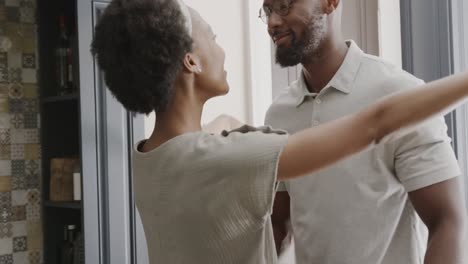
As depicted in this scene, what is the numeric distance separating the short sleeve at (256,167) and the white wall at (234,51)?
168 cm

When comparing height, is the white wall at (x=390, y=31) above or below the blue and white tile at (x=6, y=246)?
above

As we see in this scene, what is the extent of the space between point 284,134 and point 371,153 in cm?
39

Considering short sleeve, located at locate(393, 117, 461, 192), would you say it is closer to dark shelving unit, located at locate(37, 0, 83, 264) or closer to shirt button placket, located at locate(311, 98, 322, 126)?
shirt button placket, located at locate(311, 98, 322, 126)

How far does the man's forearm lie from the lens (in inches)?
49.4

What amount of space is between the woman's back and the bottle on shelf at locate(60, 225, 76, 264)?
1.46 meters

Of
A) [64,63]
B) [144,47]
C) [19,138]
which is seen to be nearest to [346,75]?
[144,47]

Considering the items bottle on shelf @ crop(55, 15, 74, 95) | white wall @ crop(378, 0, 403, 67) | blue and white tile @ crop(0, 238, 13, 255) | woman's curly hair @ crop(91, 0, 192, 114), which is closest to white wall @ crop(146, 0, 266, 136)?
bottle on shelf @ crop(55, 15, 74, 95)

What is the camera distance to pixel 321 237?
1399 millimetres

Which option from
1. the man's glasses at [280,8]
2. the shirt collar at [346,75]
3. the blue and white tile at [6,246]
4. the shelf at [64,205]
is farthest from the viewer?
the blue and white tile at [6,246]

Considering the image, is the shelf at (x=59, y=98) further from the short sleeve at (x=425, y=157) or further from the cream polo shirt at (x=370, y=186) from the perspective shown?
the short sleeve at (x=425, y=157)

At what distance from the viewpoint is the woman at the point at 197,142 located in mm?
992

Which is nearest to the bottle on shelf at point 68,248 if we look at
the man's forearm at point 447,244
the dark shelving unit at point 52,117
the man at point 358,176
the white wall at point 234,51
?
the dark shelving unit at point 52,117

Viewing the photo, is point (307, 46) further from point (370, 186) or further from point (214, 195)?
point (214, 195)

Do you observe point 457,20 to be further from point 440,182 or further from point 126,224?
point 126,224
